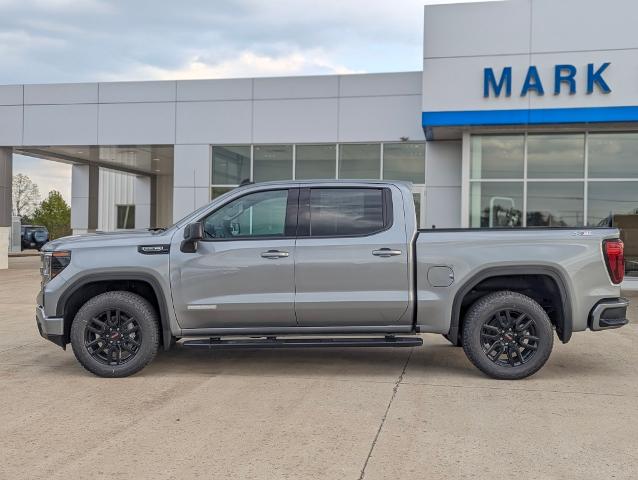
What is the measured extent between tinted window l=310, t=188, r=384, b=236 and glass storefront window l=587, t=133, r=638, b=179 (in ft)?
31.0

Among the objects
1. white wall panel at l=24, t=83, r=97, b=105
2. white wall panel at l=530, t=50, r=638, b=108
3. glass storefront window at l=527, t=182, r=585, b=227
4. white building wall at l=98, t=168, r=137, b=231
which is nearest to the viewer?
white wall panel at l=530, t=50, r=638, b=108

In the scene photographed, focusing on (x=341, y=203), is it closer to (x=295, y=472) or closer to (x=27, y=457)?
(x=295, y=472)

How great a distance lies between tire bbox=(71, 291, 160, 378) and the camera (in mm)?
6320

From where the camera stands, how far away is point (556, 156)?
14.4m

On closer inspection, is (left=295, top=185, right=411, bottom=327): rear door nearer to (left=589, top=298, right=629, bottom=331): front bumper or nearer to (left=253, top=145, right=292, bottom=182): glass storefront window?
(left=589, top=298, right=629, bottom=331): front bumper

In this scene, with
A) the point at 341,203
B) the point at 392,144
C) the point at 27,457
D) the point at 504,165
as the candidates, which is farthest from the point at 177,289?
the point at 392,144

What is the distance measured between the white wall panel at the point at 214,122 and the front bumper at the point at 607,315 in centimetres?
1238

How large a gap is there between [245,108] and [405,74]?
166 inches

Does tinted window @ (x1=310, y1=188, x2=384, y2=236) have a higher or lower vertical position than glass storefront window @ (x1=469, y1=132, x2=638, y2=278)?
lower

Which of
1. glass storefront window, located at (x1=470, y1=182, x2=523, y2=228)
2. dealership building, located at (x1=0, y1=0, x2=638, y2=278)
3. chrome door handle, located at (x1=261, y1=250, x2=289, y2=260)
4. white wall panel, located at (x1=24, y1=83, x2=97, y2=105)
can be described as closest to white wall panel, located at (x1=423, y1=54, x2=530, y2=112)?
dealership building, located at (x1=0, y1=0, x2=638, y2=278)

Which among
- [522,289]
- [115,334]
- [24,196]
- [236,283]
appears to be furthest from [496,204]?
[24,196]

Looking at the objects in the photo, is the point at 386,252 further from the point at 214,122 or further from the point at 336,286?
the point at 214,122

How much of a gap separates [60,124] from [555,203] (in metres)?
13.2

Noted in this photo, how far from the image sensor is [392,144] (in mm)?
16734
